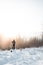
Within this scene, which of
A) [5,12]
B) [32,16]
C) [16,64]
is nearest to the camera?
[16,64]

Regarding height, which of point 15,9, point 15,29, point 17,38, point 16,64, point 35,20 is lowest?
point 16,64

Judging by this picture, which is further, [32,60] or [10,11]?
[10,11]

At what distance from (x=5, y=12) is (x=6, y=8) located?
8 centimetres

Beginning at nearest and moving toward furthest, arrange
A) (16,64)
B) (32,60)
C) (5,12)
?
1. (16,64)
2. (32,60)
3. (5,12)

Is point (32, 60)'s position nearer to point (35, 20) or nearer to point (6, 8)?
point (35, 20)

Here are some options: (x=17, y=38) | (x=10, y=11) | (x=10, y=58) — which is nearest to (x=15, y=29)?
(x=17, y=38)

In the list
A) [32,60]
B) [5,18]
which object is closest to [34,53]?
[32,60]

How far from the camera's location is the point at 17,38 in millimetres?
2625

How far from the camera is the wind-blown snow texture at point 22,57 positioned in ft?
7.57

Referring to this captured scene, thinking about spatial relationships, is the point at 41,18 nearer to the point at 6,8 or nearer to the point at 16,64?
the point at 6,8

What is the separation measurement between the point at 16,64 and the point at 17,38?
0.55 metres

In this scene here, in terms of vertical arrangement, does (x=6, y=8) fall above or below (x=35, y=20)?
above

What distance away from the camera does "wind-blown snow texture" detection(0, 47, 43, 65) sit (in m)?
2.31

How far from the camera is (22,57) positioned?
247cm
